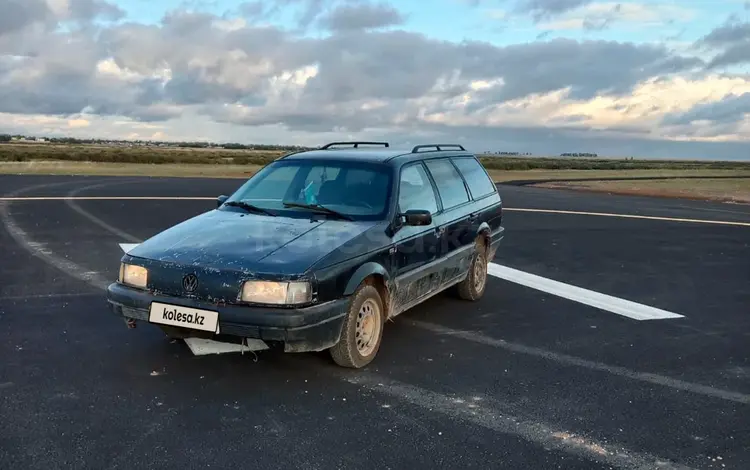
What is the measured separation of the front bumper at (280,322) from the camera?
4605 millimetres

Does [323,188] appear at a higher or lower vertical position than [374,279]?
higher

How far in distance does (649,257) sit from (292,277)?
7.93m

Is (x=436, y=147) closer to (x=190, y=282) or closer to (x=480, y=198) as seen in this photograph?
(x=480, y=198)

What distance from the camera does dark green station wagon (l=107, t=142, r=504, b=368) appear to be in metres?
4.67

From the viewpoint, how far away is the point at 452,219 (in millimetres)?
6805

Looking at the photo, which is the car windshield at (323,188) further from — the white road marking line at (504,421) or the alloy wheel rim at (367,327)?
the white road marking line at (504,421)

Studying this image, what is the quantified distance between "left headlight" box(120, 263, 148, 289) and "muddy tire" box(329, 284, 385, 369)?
1.45 m

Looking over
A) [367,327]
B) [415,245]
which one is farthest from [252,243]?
[415,245]

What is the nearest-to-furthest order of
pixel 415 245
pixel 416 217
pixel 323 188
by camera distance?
pixel 416 217
pixel 415 245
pixel 323 188

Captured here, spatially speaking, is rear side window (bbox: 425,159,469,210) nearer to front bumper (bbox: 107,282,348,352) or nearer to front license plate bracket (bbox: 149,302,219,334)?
front bumper (bbox: 107,282,348,352)

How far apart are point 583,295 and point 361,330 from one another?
3804mm

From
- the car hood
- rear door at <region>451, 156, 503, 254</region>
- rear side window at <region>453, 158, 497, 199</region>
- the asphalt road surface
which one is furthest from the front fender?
Answer: rear side window at <region>453, 158, 497, 199</region>

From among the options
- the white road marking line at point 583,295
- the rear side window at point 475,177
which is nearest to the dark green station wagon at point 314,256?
the rear side window at point 475,177

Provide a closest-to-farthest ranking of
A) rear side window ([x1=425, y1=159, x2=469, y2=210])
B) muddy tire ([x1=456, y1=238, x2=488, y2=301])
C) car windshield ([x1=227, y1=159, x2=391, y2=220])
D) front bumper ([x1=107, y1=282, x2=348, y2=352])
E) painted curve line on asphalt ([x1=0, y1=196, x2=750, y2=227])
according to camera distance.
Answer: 1. front bumper ([x1=107, y1=282, x2=348, y2=352])
2. car windshield ([x1=227, y1=159, x2=391, y2=220])
3. rear side window ([x1=425, y1=159, x2=469, y2=210])
4. muddy tire ([x1=456, y1=238, x2=488, y2=301])
5. painted curve line on asphalt ([x1=0, y1=196, x2=750, y2=227])
